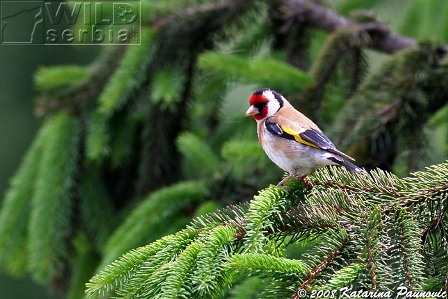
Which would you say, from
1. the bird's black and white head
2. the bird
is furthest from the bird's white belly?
the bird's black and white head

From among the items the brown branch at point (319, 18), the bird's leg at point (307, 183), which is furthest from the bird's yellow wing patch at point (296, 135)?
the brown branch at point (319, 18)

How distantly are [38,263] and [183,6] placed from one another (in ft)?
6.16

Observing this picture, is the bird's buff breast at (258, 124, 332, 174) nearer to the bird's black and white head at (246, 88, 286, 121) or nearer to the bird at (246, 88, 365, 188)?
the bird at (246, 88, 365, 188)

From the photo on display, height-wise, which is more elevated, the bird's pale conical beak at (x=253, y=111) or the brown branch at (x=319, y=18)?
the brown branch at (x=319, y=18)

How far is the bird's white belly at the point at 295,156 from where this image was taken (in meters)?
3.00

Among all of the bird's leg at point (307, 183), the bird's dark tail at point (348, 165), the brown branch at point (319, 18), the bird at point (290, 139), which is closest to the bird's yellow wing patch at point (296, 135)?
the bird at point (290, 139)

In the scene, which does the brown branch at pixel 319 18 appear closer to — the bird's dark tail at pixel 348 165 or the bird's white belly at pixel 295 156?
the bird's white belly at pixel 295 156

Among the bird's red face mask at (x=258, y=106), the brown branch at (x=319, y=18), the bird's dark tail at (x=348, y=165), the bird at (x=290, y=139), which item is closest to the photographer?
the bird's dark tail at (x=348, y=165)

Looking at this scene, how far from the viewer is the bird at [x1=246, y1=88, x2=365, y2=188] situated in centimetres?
298

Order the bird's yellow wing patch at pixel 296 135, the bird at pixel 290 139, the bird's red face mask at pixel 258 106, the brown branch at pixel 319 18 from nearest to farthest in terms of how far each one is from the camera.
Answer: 1. the bird at pixel 290 139
2. the bird's yellow wing patch at pixel 296 135
3. the bird's red face mask at pixel 258 106
4. the brown branch at pixel 319 18

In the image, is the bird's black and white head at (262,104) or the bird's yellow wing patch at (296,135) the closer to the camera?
the bird's yellow wing patch at (296,135)

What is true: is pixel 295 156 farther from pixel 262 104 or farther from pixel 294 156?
pixel 262 104

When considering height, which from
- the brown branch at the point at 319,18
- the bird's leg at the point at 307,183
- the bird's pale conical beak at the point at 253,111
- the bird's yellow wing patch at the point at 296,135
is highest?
the brown branch at the point at 319,18

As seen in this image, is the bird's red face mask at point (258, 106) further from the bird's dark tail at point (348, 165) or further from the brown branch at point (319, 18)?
the brown branch at point (319, 18)
